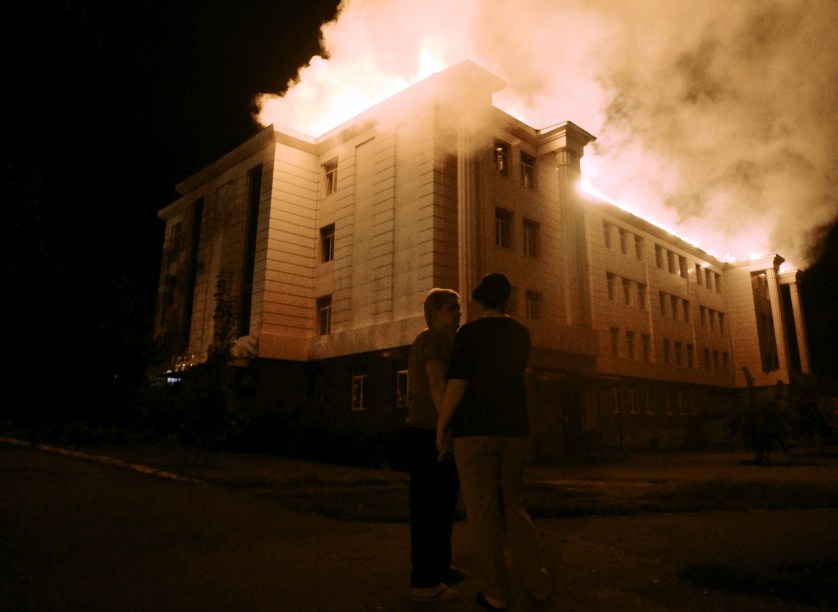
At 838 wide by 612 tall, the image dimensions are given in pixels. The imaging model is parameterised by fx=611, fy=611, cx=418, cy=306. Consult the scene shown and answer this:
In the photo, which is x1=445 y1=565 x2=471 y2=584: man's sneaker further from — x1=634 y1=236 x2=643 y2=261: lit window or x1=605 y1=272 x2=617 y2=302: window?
x1=634 y1=236 x2=643 y2=261: lit window

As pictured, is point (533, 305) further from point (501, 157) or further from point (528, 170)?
point (501, 157)

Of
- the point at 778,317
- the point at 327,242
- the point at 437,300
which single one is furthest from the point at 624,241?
the point at 437,300

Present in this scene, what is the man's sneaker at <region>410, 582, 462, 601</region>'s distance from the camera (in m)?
3.35

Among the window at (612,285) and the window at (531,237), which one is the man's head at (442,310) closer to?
the window at (531,237)

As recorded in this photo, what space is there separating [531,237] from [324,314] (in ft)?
27.6

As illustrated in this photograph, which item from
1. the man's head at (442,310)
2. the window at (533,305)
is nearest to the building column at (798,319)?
the window at (533,305)

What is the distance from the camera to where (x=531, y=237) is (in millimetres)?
23016

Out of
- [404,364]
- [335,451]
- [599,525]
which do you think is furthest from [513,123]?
[599,525]

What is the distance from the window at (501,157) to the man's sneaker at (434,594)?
19697 millimetres

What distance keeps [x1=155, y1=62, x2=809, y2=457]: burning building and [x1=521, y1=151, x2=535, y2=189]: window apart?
2.7 inches

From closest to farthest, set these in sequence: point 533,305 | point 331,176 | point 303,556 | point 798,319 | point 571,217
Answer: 1. point 303,556
2. point 533,305
3. point 571,217
4. point 331,176
5. point 798,319

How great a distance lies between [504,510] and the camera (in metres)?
3.24

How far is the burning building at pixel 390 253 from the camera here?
19.9 metres

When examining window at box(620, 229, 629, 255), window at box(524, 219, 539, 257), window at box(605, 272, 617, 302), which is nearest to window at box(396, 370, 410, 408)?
window at box(524, 219, 539, 257)
